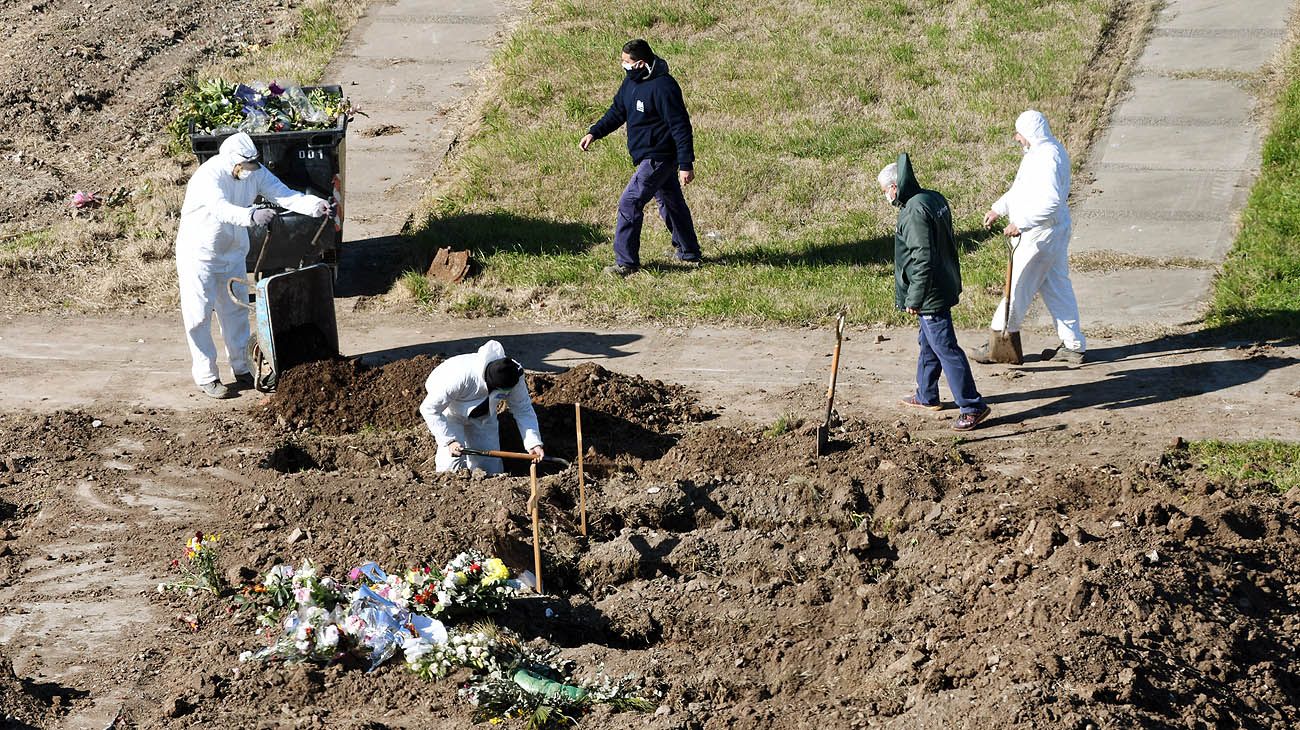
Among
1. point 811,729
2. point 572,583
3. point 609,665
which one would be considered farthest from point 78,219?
point 811,729

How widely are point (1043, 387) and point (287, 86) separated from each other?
7.03 m

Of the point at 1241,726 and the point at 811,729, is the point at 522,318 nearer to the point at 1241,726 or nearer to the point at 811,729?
the point at 811,729

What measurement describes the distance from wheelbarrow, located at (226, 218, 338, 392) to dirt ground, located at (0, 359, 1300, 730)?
46 cm

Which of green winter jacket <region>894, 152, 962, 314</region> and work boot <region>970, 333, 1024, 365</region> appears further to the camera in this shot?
work boot <region>970, 333, 1024, 365</region>

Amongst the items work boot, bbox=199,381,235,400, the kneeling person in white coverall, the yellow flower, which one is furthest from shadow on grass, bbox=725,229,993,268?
the yellow flower

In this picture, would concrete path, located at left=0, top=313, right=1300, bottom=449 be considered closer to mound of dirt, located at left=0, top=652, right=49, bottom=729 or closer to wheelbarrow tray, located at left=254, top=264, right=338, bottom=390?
wheelbarrow tray, located at left=254, top=264, right=338, bottom=390

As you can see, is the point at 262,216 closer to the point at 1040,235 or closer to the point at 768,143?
the point at 1040,235

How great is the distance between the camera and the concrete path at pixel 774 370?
32.8ft

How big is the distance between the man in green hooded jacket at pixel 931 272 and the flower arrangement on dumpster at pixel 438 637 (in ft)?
11.6

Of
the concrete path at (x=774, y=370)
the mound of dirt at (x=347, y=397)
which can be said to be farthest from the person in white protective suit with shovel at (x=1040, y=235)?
the mound of dirt at (x=347, y=397)

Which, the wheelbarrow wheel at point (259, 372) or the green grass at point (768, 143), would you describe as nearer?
the wheelbarrow wheel at point (259, 372)

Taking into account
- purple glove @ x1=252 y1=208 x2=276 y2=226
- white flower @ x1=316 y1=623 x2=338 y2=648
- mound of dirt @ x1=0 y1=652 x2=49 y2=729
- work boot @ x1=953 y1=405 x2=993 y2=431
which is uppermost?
purple glove @ x1=252 y1=208 x2=276 y2=226

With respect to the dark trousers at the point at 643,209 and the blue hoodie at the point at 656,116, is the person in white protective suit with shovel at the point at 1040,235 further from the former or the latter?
the dark trousers at the point at 643,209

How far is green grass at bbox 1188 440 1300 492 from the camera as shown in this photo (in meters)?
8.98
